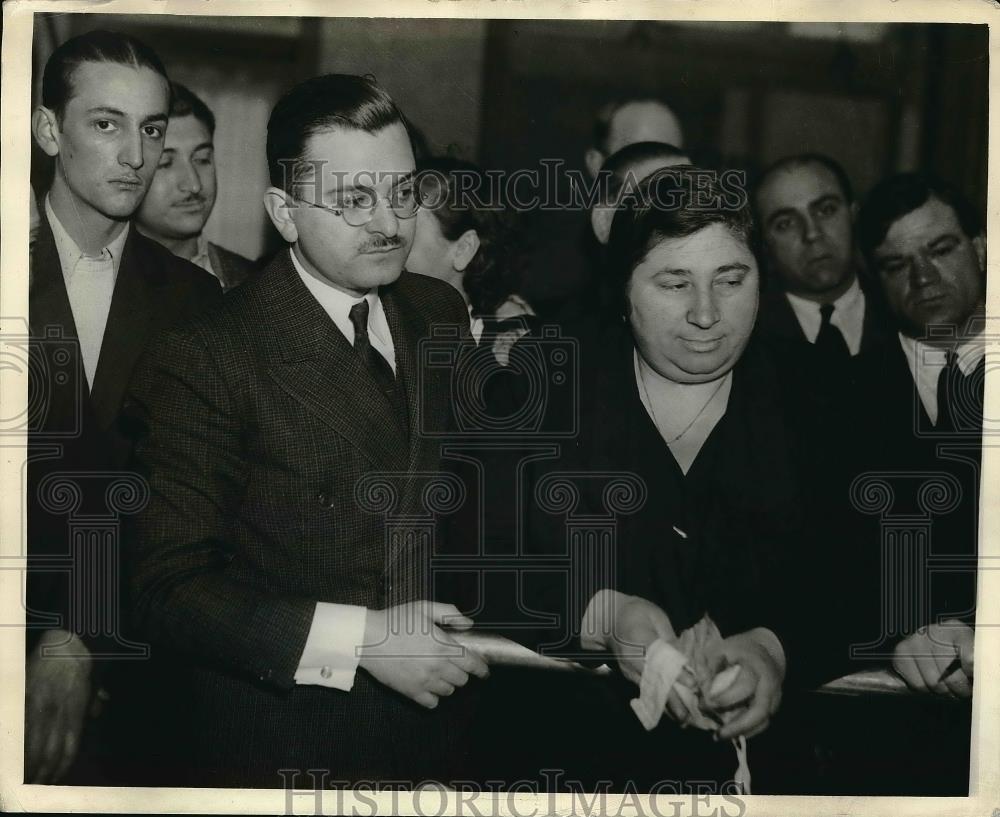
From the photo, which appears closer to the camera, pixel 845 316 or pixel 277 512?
pixel 277 512

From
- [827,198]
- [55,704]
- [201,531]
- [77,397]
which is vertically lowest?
[55,704]

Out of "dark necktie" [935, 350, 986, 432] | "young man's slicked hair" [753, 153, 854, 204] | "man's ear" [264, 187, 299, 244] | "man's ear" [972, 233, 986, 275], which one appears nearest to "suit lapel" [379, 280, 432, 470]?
"man's ear" [264, 187, 299, 244]

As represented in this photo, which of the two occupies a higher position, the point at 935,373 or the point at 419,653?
the point at 935,373

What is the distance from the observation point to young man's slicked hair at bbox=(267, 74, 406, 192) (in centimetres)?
227

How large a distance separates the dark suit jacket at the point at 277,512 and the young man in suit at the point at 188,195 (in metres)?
0.09

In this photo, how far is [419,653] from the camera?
2281mm

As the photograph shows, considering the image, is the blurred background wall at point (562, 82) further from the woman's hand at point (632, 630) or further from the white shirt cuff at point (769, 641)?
the white shirt cuff at point (769, 641)

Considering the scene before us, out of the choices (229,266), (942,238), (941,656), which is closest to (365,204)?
(229,266)

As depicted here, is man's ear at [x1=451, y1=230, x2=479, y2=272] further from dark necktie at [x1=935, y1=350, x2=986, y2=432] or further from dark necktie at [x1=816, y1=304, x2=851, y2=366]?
dark necktie at [x1=935, y1=350, x2=986, y2=432]

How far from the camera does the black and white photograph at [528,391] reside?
228 cm

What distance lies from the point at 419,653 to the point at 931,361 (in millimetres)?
1272

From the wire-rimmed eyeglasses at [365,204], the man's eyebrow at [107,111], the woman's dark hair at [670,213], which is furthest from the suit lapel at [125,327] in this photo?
the woman's dark hair at [670,213]

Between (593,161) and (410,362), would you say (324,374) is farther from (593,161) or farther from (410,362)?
(593,161)

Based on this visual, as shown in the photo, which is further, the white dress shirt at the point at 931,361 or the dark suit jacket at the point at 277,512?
the white dress shirt at the point at 931,361
